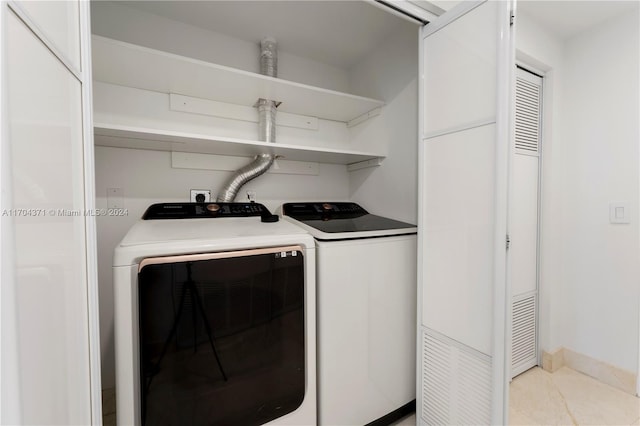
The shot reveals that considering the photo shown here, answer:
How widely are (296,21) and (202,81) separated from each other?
2.55 ft

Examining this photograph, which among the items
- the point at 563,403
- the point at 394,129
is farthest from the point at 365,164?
the point at 563,403

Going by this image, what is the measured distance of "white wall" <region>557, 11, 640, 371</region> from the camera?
1744 millimetres

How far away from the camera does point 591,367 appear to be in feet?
6.32

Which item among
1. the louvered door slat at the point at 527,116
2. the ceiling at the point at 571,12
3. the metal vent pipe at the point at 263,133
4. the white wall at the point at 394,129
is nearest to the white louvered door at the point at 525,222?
the louvered door slat at the point at 527,116

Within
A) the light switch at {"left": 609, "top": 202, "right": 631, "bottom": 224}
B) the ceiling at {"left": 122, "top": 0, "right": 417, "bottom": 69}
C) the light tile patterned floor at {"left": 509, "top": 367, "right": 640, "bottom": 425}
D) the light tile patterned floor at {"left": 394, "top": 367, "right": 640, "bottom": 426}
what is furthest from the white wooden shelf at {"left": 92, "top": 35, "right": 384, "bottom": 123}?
the light tile patterned floor at {"left": 509, "top": 367, "right": 640, "bottom": 425}

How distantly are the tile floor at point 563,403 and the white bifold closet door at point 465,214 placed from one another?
573mm

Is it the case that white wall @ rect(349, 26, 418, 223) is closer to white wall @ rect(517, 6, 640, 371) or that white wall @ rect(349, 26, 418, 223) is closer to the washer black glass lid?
the washer black glass lid

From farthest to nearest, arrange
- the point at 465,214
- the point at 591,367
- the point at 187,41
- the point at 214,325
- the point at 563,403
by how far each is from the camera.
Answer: the point at 591,367, the point at 187,41, the point at 563,403, the point at 465,214, the point at 214,325

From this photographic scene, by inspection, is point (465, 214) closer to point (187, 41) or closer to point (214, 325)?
point (214, 325)

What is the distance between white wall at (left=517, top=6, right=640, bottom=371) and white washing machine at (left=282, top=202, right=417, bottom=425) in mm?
1313

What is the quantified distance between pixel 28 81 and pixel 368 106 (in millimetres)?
1878

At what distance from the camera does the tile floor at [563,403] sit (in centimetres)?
157

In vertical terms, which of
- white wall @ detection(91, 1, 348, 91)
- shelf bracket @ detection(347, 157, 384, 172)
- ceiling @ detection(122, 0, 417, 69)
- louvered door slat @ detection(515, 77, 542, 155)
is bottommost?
shelf bracket @ detection(347, 157, 384, 172)

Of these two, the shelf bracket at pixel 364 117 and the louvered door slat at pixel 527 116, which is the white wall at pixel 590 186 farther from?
the shelf bracket at pixel 364 117
